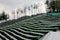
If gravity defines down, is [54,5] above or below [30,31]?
above

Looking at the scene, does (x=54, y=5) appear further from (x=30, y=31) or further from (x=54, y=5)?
(x=30, y=31)

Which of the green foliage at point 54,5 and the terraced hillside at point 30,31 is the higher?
the green foliage at point 54,5

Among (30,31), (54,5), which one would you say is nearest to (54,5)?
(54,5)

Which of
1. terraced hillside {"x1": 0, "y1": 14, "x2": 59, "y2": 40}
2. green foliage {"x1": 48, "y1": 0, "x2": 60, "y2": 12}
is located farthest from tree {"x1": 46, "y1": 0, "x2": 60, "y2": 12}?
terraced hillside {"x1": 0, "y1": 14, "x2": 59, "y2": 40}

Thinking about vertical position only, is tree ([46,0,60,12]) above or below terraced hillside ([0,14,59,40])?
above

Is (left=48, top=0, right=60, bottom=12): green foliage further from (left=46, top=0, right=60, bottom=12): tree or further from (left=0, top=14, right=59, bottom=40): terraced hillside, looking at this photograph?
(left=0, top=14, right=59, bottom=40): terraced hillside

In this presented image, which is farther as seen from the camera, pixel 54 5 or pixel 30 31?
pixel 54 5

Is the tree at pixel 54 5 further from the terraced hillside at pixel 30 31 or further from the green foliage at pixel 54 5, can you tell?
the terraced hillside at pixel 30 31

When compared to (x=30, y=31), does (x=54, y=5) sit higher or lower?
A: higher

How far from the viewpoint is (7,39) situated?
66.9ft

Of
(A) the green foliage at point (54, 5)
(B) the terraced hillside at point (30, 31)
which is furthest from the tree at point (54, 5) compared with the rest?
(B) the terraced hillside at point (30, 31)

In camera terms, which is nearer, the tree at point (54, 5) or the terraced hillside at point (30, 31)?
the terraced hillside at point (30, 31)

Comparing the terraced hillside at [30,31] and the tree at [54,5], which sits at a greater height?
the tree at [54,5]

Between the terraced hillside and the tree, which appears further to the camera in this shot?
the tree
